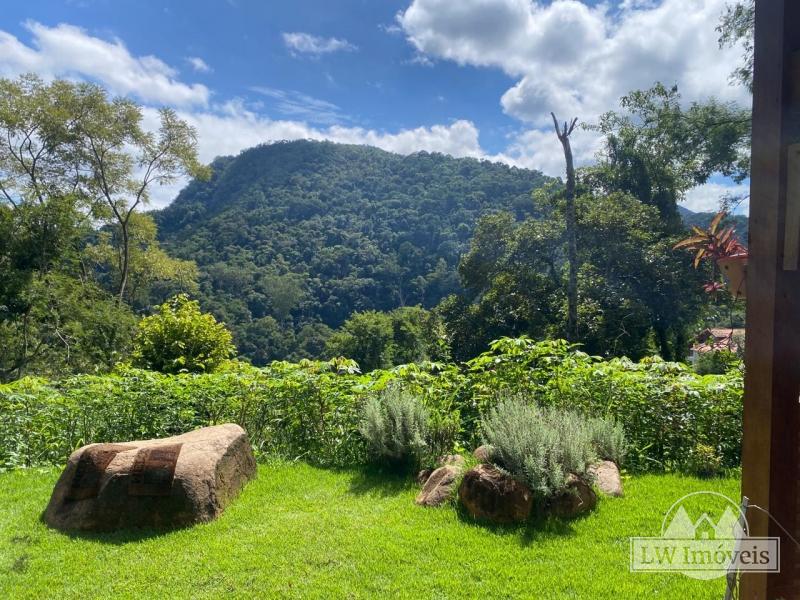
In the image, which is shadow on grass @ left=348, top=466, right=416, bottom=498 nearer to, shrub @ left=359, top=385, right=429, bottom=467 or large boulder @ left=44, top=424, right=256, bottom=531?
shrub @ left=359, top=385, right=429, bottom=467

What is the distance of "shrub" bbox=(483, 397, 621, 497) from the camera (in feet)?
10.6

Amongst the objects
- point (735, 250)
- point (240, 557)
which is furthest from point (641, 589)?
point (240, 557)

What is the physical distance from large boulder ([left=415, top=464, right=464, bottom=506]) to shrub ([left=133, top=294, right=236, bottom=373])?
540cm

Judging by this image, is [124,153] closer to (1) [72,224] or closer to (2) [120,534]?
(1) [72,224]

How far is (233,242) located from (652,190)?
38197 mm

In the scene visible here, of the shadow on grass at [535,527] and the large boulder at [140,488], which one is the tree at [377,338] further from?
the shadow on grass at [535,527]

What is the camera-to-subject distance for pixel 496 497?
3.24 metres

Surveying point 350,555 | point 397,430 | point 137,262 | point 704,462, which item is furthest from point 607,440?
point 137,262

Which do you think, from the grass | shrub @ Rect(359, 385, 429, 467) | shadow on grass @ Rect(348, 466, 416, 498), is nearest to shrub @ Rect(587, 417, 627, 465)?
the grass

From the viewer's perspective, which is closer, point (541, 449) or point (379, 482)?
point (541, 449)

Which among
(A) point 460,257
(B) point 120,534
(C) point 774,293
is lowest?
(B) point 120,534

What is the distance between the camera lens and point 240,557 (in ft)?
9.69

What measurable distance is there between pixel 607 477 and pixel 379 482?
5.73 ft

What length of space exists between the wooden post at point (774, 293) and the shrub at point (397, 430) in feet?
9.60
